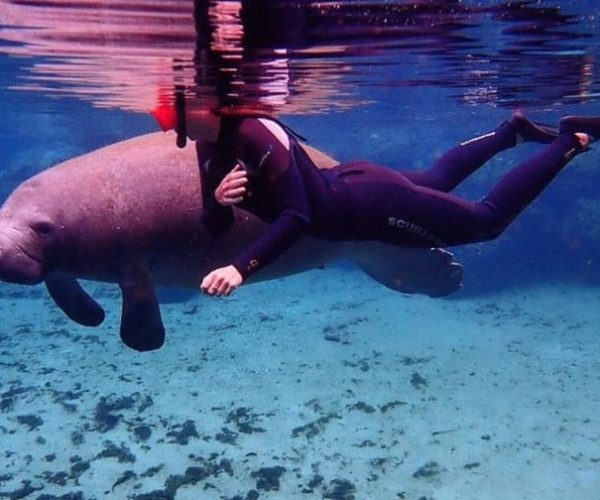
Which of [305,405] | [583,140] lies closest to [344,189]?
[583,140]

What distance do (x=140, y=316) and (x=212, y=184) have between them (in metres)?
1.50

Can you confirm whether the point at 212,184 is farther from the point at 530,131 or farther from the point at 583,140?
the point at 583,140

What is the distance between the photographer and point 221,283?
434 cm

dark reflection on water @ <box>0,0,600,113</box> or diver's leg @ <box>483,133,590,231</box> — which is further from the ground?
dark reflection on water @ <box>0,0,600,113</box>

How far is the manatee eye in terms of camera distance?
5625mm

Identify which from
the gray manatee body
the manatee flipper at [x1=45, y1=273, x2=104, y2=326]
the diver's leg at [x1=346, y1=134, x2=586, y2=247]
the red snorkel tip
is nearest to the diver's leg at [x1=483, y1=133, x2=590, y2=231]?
the diver's leg at [x1=346, y1=134, x2=586, y2=247]

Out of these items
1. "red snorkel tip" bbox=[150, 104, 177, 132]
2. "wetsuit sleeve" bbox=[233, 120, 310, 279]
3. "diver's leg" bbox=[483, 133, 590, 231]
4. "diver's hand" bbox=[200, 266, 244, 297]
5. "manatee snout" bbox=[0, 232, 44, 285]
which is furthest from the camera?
"diver's leg" bbox=[483, 133, 590, 231]

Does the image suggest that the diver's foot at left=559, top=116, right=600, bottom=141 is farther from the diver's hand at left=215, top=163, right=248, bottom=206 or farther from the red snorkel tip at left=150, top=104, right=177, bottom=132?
the red snorkel tip at left=150, top=104, right=177, bottom=132

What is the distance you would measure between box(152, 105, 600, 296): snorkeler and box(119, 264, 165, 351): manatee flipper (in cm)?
106

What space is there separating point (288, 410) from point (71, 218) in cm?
471

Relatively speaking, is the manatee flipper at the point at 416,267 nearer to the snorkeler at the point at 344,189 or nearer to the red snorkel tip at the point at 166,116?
the snorkeler at the point at 344,189

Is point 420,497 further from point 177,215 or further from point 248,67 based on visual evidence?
point 248,67

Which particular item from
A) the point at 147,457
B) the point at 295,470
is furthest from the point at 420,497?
the point at 147,457

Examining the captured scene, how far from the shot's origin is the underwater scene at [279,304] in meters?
5.98
